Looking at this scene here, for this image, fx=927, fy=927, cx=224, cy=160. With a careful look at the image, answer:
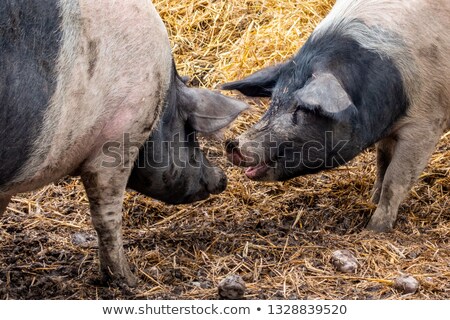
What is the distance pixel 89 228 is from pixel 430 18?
2234mm

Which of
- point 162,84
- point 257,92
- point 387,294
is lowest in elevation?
point 387,294

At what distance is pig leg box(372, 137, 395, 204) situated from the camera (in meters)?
5.54

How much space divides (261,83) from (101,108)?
140cm

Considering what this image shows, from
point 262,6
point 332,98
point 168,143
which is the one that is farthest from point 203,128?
point 262,6

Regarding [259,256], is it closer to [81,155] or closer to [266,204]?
[266,204]

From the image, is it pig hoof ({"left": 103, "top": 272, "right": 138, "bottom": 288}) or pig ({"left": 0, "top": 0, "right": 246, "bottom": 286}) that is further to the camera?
pig hoof ({"left": 103, "top": 272, "right": 138, "bottom": 288})

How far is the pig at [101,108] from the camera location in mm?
3625

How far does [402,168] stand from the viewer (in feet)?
17.1

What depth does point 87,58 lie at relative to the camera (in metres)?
3.81

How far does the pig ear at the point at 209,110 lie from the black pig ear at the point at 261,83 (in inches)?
24.0

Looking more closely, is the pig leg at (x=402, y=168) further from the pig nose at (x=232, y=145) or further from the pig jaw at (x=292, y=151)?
the pig nose at (x=232, y=145)

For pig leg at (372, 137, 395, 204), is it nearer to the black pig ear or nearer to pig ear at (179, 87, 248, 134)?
the black pig ear

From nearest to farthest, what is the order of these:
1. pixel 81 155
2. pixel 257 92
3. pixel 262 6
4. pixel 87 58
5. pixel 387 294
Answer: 1. pixel 87 58
2. pixel 81 155
3. pixel 387 294
4. pixel 257 92
5. pixel 262 6

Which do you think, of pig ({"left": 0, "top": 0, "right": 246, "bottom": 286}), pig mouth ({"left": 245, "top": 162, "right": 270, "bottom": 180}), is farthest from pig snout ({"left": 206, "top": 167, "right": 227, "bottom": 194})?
pig mouth ({"left": 245, "top": 162, "right": 270, "bottom": 180})
